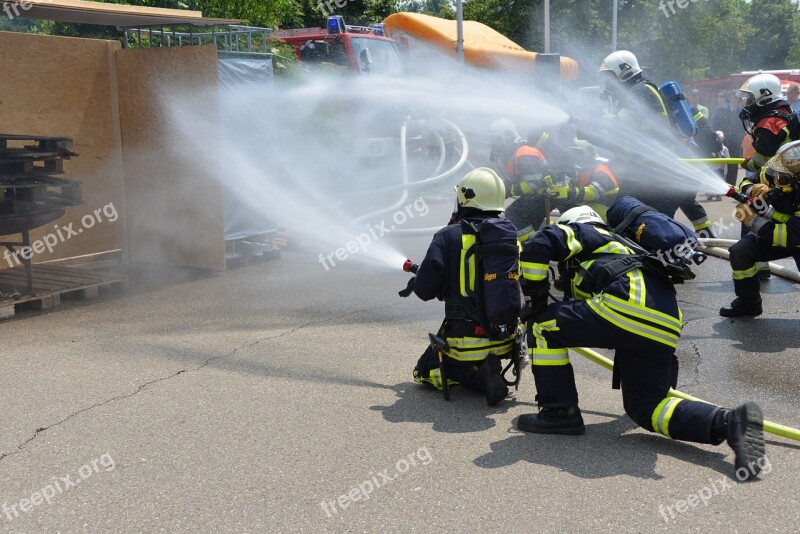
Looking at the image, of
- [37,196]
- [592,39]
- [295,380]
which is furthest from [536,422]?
[592,39]

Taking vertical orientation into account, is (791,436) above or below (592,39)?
below

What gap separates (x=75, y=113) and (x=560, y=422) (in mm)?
6706

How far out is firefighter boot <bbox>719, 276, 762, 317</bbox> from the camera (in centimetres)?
679

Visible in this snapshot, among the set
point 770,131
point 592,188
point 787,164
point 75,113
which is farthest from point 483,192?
point 75,113

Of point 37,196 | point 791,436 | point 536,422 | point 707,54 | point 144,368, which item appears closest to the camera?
point 791,436

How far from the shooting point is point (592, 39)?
31281 millimetres

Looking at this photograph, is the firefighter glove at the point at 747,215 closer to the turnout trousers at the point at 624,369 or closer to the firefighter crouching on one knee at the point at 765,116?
the firefighter crouching on one knee at the point at 765,116

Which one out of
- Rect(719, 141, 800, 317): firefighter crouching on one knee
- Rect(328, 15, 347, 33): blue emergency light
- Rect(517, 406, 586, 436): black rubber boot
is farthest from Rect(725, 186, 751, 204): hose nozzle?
Rect(328, 15, 347, 33): blue emergency light

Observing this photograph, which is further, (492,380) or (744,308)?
(744,308)

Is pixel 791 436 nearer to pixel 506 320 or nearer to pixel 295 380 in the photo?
pixel 506 320

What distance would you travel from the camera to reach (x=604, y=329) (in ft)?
13.8

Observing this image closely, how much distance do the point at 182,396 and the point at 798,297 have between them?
542 centimetres

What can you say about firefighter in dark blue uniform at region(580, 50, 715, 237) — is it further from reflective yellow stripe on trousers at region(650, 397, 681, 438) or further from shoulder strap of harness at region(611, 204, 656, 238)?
reflective yellow stripe on trousers at region(650, 397, 681, 438)

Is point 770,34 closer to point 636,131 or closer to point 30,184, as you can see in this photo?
point 636,131
